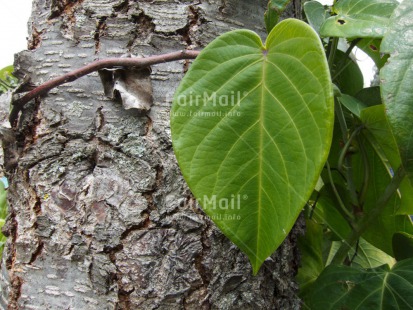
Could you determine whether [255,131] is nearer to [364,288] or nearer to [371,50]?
[364,288]

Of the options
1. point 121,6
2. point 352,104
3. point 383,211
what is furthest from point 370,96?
point 121,6

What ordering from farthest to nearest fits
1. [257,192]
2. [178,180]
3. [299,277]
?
[299,277] < [178,180] < [257,192]

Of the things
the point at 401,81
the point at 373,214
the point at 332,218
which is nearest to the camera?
the point at 401,81

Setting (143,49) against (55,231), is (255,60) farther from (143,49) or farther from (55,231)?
(55,231)

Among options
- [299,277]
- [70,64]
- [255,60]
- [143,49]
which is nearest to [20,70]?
[70,64]

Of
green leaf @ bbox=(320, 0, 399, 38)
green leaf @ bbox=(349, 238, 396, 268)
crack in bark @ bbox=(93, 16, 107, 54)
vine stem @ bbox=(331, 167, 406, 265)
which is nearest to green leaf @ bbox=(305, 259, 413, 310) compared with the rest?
vine stem @ bbox=(331, 167, 406, 265)

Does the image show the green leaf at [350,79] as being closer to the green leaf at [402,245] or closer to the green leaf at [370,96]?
the green leaf at [370,96]

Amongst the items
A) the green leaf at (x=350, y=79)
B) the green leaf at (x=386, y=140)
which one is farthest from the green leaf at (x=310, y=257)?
the green leaf at (x=350, y=79)
